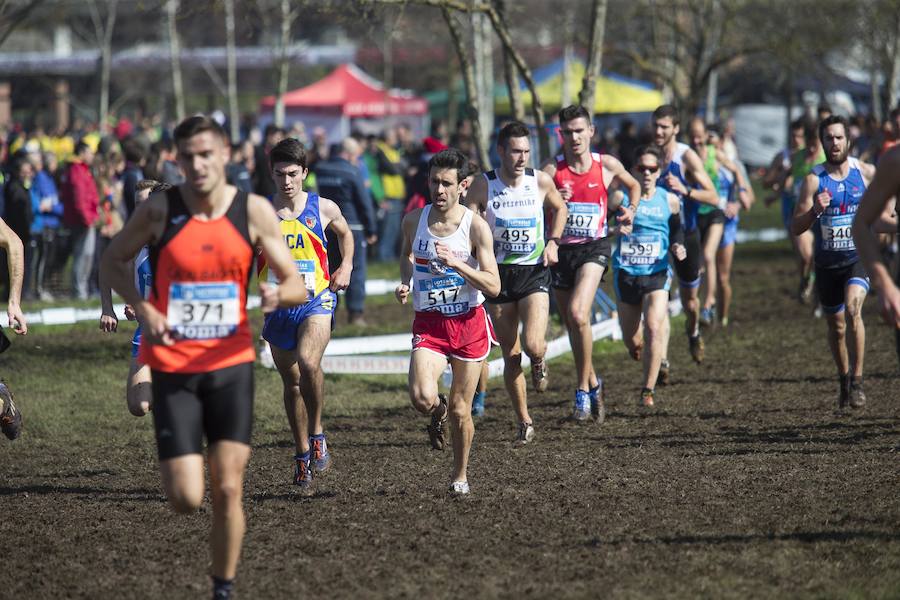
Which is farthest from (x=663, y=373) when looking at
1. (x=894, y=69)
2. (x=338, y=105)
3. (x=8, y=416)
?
(x=338, y=105)

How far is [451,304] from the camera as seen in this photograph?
770 cm

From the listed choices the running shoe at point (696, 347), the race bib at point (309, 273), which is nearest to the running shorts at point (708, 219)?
the running shoe at point (696, 347)

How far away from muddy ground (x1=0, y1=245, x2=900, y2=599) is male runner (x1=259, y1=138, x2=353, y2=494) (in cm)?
44

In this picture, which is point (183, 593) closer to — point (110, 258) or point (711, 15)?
point (110, 258)

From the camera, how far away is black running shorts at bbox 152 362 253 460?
555 centimetres

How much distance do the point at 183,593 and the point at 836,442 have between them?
16.5ft

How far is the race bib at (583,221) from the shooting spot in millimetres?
10250

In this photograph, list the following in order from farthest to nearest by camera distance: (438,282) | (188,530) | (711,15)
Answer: (711,15), (438,282), (188,530)

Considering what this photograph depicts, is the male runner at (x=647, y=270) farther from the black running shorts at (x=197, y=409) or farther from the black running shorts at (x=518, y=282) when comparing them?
the black running shorts at (x=197, y=409)

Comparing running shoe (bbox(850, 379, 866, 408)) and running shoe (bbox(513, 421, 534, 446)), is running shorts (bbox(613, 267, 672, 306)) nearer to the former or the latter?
running shoe (bbox(850, 379, 866, 408))

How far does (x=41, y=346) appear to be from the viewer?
46.9 feet

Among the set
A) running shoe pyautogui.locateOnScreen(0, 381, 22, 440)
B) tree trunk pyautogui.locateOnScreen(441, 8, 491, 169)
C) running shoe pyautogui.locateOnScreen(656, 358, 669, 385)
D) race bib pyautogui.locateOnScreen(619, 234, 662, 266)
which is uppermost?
tree trunk pyautogui.locateOnScreen(441, 8, 491, 169)

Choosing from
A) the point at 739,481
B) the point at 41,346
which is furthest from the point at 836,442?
the point at 41,346

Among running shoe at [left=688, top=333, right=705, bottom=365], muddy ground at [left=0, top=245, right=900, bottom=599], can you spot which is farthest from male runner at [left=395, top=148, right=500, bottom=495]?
running shoe at [left=688, top=333, right=705, bottom=365]
